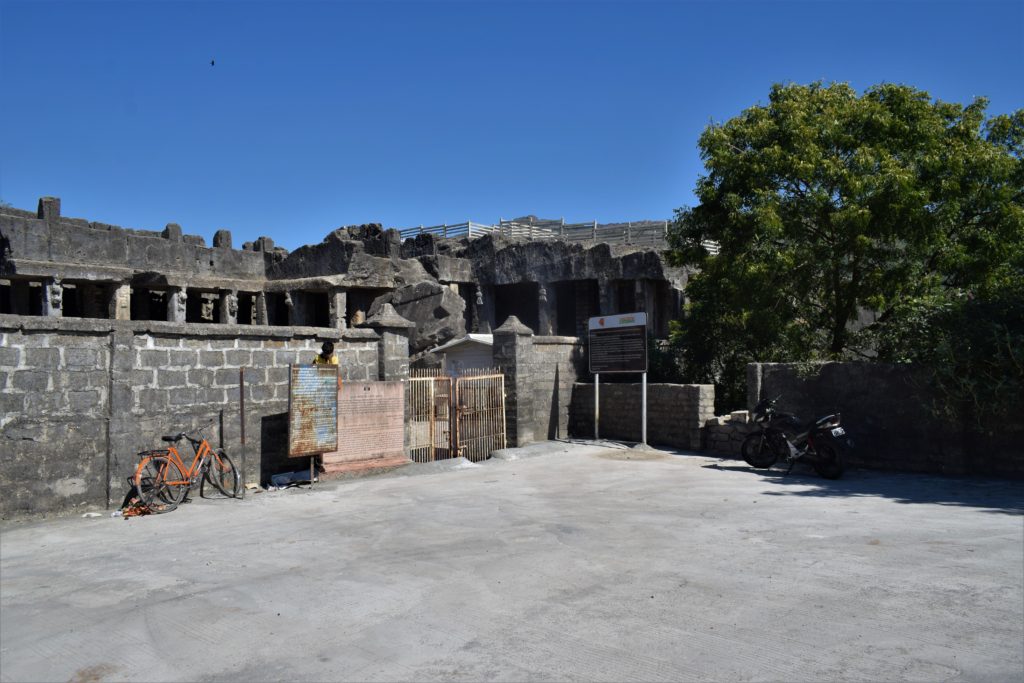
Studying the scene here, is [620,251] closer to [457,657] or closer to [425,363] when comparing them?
[425,363]

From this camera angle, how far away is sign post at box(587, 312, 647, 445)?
14.9 meters

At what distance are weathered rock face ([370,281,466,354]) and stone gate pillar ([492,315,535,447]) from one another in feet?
33.1

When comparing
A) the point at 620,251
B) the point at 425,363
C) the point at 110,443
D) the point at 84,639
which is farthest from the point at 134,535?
the point at 620,251

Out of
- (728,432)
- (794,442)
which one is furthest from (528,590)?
(728,432)

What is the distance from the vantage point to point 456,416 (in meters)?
13.7

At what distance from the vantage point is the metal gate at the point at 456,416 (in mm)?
12891

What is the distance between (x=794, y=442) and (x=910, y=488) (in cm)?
187

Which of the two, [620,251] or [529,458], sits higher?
[620,251]

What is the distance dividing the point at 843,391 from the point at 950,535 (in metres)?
5.36

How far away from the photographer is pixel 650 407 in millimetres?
15023

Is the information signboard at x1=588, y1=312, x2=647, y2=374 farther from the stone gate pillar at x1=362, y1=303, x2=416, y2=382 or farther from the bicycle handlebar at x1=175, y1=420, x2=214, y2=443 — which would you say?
the bicycle handlebar at x1=175, y1=420, x2=214, y2=443

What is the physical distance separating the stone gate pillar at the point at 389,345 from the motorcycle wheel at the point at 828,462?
20.8 feet

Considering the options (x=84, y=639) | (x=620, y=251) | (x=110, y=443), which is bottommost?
(x=84, y=639)

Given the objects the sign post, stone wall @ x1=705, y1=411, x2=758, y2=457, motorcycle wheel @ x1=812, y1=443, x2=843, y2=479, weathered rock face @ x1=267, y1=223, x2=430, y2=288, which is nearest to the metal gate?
the sign post
